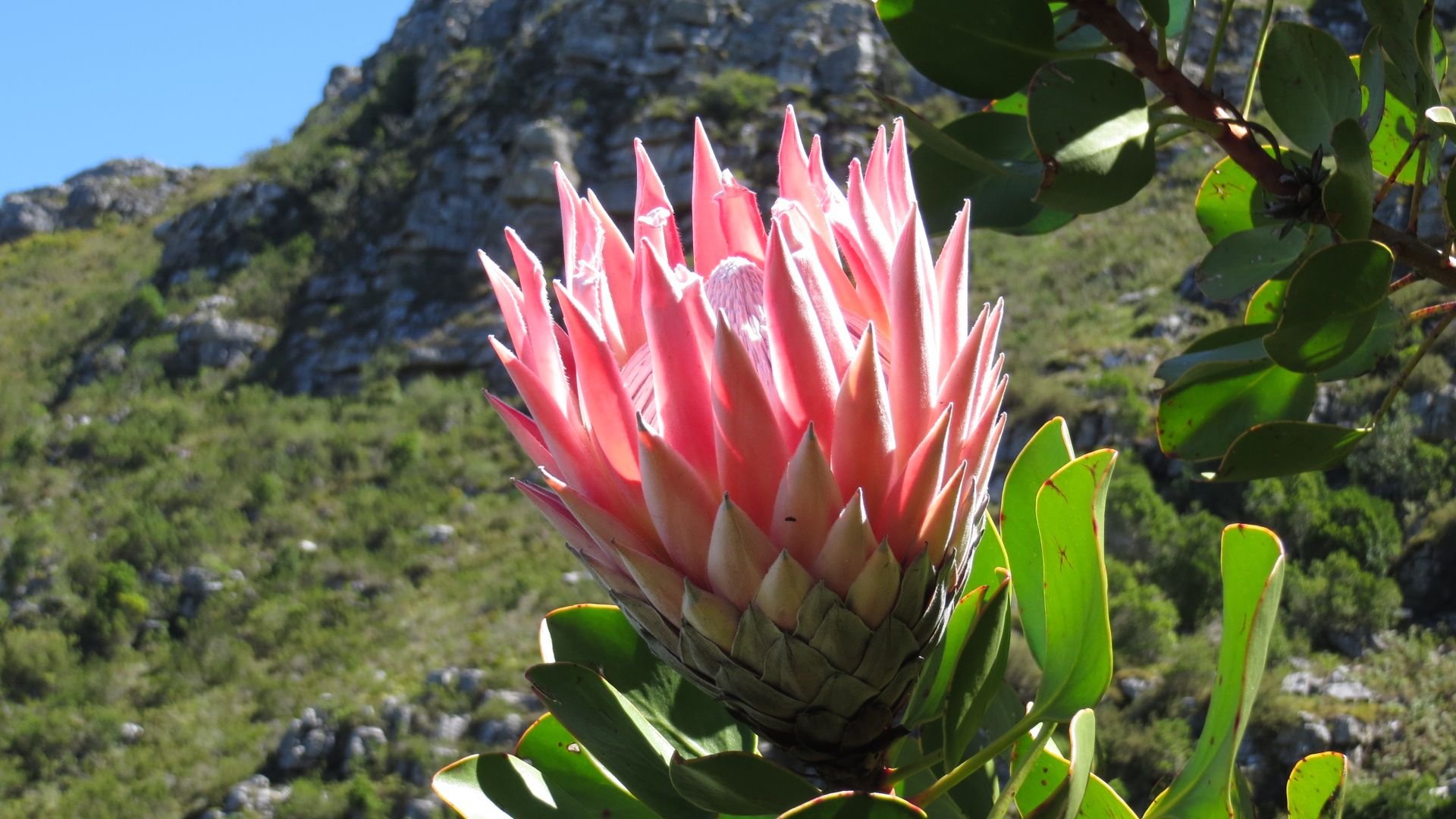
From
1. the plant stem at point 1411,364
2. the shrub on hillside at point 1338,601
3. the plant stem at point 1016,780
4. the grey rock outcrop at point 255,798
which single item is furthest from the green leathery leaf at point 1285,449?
the grey rock outcrop at point 255,798

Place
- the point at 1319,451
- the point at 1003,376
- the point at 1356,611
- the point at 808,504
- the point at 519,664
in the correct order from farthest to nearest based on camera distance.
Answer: the point at 519,664 < the point at 1356,611 < the point at 1319,451 < the point at 1003,376 < the point at 808,504

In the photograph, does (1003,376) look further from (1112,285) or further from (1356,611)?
(1112,285)

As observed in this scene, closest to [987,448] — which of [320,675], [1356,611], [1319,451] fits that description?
[1319,451]

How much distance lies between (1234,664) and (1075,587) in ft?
0.24

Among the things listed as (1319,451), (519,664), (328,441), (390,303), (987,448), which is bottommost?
(519,664)

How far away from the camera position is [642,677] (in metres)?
0.59

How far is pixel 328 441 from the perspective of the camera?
12172 mm

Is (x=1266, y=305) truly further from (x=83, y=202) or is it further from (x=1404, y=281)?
(x=83, y=202)

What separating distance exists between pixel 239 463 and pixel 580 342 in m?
12.7

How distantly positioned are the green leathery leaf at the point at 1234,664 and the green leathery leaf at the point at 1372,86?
0.27m

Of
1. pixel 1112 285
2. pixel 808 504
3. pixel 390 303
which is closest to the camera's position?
pixel 808 504

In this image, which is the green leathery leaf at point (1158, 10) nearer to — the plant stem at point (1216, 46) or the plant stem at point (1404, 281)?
the plant stem at point (1216, 46)

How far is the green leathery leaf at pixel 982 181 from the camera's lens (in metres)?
0.62

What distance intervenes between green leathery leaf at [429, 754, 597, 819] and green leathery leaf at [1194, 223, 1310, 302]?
1.65ft
